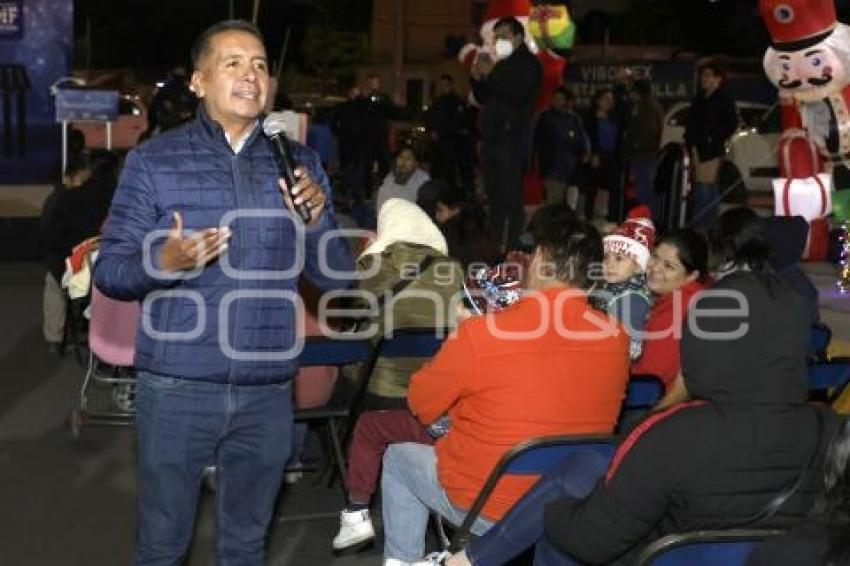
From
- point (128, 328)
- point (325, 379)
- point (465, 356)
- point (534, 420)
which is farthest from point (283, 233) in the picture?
point (128, 328)

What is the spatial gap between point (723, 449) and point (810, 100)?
5972 mm

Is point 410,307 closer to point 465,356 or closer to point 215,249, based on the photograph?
point 465,356

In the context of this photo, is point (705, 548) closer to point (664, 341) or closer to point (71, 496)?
point (664, 341)

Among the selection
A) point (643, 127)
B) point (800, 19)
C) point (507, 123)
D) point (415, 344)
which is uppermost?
point (800, 19)

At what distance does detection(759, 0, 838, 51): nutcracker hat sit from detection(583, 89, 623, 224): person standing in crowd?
263 inches

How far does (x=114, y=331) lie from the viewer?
6.55m

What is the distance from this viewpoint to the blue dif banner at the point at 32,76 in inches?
579

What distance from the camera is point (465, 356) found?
12.7 ft

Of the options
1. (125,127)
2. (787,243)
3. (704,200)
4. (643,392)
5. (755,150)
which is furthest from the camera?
(125,127)

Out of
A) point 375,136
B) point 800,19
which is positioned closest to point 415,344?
point 800,19

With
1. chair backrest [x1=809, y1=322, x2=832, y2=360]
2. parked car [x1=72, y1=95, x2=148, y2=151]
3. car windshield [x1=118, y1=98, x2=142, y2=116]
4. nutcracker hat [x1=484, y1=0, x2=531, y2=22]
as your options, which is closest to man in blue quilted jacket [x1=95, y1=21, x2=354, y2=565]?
chair backrest [x1=809, y1=322, x2=832, y2=360]

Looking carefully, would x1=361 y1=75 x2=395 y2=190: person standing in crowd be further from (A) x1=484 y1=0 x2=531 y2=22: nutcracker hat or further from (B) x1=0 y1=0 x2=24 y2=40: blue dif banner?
(A) x1=484 y1=0 x2=531 y2=22: nutcracker hat

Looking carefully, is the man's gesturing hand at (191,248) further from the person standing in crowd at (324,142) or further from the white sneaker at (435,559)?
the person standing in crowd at (324,142)

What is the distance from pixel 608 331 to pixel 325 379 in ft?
6.51
